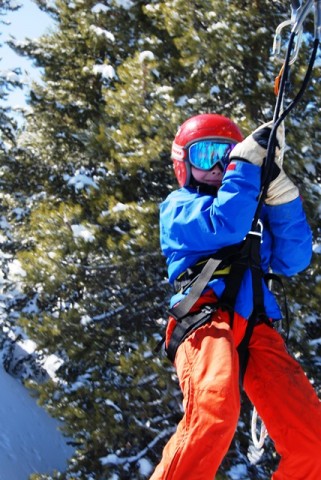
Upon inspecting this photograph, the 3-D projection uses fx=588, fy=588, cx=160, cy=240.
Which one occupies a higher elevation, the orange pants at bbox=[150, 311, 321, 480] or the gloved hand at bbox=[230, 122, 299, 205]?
the gloved hand at bbox=[230, 122, 299, 205]

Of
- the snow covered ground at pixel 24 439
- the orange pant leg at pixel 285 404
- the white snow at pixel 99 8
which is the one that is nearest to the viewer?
the orange pant leg at pixel 285 404

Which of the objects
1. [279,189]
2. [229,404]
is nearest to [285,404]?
[229,404]

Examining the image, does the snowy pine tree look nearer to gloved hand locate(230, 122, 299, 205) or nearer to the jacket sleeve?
the jacket sleeve

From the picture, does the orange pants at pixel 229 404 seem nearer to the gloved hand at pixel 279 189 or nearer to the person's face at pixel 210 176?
the gloved hand at pixel 279 189

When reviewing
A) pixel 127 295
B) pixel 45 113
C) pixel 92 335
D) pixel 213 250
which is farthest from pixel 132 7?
pixel 213 250

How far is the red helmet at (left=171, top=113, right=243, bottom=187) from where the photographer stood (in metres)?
3.89

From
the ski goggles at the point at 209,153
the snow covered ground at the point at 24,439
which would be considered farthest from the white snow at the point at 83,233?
the snow covered ground at the point at 24,439

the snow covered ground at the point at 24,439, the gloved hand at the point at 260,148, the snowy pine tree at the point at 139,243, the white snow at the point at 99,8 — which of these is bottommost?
the snow covered ground at the point at 24,439

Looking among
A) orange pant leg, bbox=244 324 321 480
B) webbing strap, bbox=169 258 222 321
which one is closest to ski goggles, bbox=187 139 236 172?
webbing strap, bbox=169 258 222 321

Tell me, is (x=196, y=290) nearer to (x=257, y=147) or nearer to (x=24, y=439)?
(x=257, y=147)

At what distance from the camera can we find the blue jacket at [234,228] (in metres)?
3.33

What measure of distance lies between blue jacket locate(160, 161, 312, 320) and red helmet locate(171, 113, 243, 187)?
164 millimetres

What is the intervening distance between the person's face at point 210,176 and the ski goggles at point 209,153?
0.02 m

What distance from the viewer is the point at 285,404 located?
3285mm
